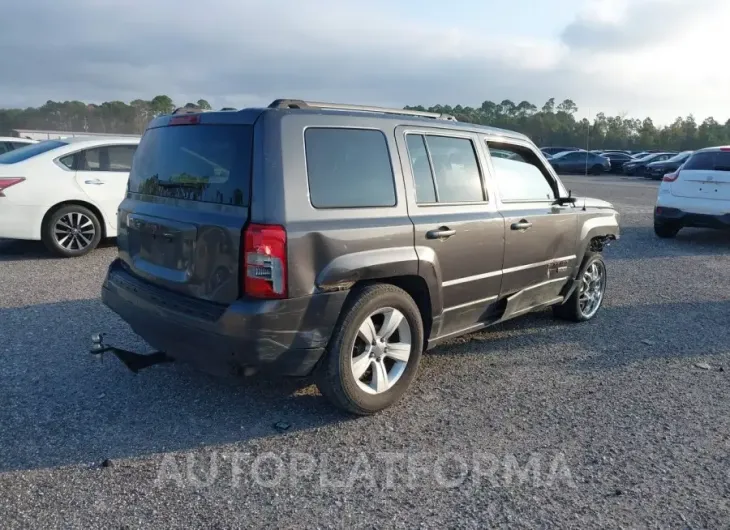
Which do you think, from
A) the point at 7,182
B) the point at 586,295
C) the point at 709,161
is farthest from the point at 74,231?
the point at 709,161

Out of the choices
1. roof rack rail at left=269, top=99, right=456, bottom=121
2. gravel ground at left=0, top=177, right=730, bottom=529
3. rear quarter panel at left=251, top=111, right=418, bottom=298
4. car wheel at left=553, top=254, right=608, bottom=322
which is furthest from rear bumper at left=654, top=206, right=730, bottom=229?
rear quarter panel at left=251, top=111, right=418, bottom=298

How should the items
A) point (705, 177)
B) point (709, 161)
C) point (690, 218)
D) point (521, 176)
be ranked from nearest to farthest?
point (521, 176)
point (705, 177)
point (690, 218)
point (709, 161)

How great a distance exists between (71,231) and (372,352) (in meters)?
5.82

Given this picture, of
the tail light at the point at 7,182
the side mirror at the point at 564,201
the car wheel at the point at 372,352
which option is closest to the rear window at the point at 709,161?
the side mirror at the point at 564,201

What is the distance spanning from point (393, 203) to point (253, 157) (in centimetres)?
97

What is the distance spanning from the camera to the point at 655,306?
22.0 feet

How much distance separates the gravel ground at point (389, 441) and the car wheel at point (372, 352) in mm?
170

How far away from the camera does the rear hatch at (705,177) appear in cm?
1018

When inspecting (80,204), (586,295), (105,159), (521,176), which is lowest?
(586,295)

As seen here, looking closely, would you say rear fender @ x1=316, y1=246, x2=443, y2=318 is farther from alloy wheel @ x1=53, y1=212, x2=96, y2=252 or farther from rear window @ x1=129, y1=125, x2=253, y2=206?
alloy wheel @ x1=53, y1=212, x2=96, y2=252

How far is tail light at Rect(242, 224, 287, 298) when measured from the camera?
3.25 metres

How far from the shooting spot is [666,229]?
11.4m

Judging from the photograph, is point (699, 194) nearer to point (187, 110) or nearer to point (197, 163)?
point (187, 110)

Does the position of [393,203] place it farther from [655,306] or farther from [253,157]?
[655,306]
